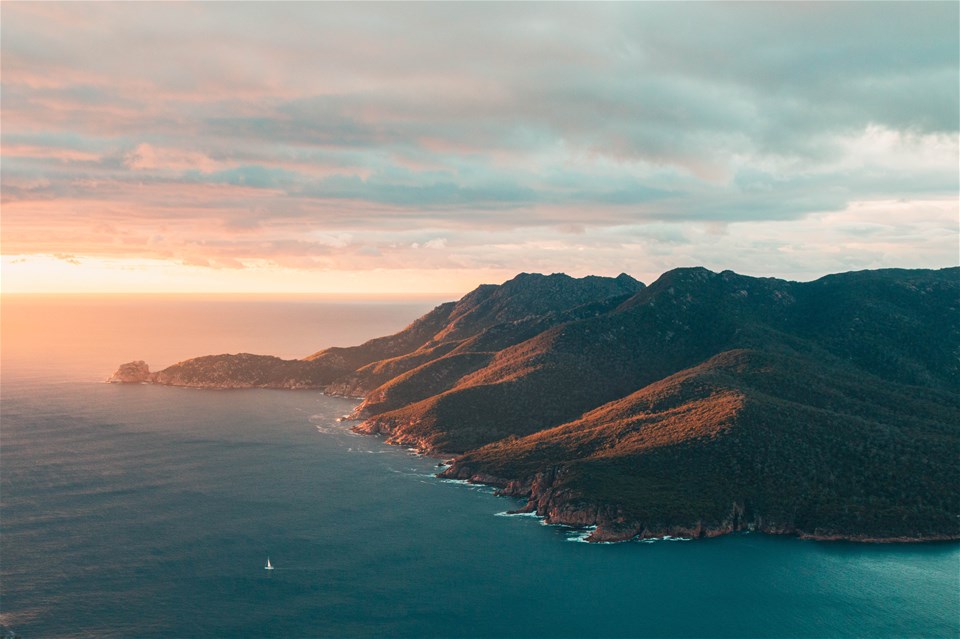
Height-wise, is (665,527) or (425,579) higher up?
(665,527)

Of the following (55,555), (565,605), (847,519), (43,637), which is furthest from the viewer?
(847,519)

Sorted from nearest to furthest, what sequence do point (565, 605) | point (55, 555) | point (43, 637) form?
point (43, 637) < point (565, 605) < point (55, 555)

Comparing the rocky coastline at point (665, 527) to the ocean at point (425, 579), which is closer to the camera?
the ocean at point (425, 579)

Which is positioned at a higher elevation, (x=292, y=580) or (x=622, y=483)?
(x=622, y=483)

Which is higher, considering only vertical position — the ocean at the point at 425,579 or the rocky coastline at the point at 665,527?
the rocky coastline at the point at 665,527

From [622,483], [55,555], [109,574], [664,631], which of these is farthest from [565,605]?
[55,555]

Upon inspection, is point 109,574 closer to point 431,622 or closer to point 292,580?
point 292,580

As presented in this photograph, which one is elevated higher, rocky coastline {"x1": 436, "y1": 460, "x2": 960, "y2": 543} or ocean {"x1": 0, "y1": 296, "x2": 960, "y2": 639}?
rocky coastline {"x1": 436, "y1": 460, "x2": 960, "y2": 543}

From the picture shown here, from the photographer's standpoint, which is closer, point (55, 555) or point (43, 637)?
point (43, 637)

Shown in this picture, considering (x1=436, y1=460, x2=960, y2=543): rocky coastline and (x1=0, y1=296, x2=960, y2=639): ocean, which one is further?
(x1=436, y1=460, x2=960, y2=543): rocky coastline

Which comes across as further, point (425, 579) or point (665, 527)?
point (665, 527)
